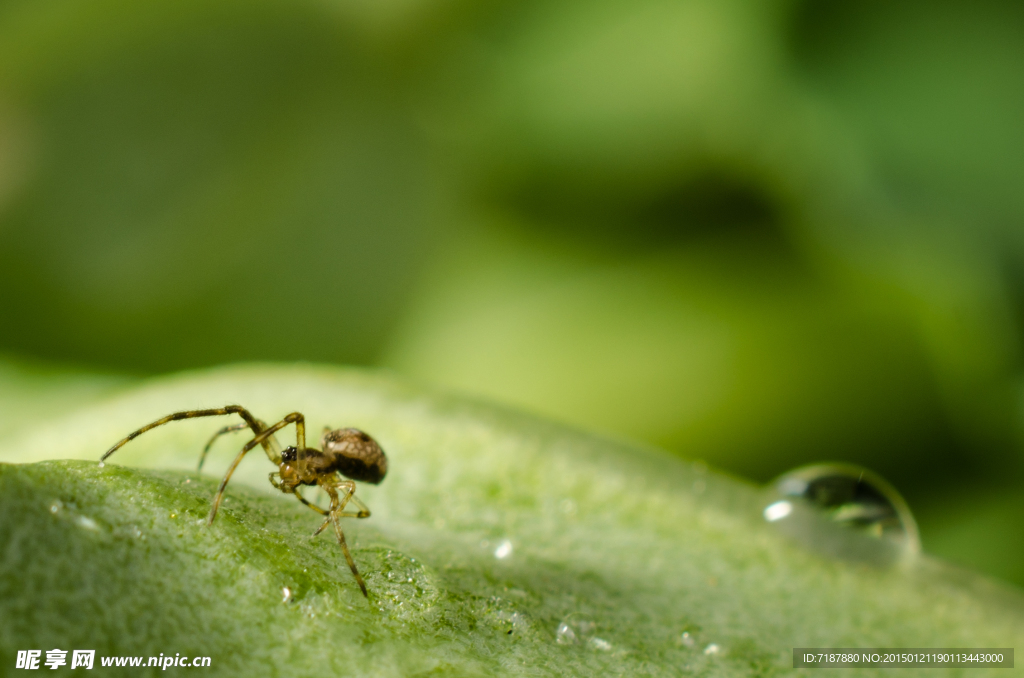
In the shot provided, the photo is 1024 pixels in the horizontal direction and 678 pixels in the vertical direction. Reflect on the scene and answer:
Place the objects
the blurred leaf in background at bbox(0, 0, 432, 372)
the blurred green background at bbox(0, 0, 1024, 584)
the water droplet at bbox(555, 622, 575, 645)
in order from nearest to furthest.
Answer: the water droplet at bbox(555, 622, 575, 645), the blurred green background at bbox(0, 0, 1024, 584), the blurred leaf in background at bbox(0, 0, 432, 372)

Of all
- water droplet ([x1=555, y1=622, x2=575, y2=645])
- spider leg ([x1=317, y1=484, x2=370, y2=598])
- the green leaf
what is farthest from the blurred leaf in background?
water droplet ([x1=555, y1=622, x2=575, y2=645])

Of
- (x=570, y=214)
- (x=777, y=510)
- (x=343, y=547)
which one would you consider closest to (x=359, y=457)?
(x=343, y=547)

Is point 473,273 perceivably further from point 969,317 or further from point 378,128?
point 969,317

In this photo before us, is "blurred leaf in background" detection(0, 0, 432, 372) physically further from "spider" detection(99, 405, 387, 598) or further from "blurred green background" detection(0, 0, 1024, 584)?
"spider" detection(99, 405, 387, 598)

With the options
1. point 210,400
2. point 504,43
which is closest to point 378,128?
point 504,43

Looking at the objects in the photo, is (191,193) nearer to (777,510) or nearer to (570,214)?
(570,214)

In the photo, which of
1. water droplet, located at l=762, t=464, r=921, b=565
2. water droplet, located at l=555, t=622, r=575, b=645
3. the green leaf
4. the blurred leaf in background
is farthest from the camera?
the blurred leaf in background

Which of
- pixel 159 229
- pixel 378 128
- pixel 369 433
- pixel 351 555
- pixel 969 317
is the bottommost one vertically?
pixel 351 555
